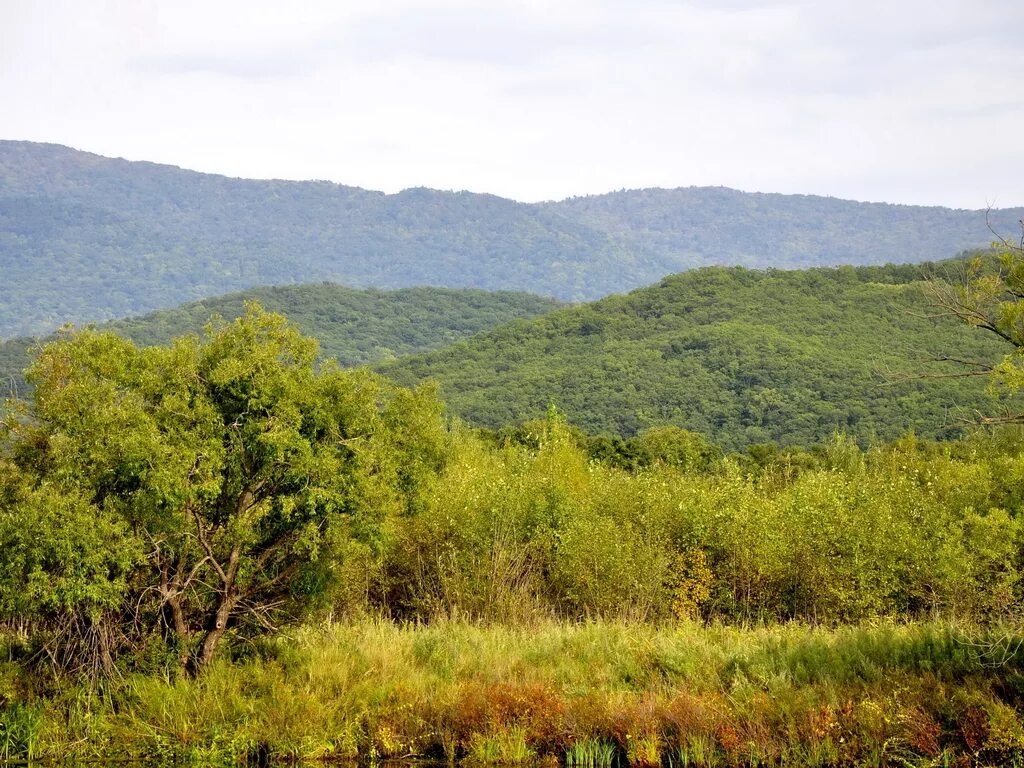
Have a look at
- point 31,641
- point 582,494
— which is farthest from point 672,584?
point 31,641

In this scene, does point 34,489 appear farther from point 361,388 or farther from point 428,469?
point 428,469

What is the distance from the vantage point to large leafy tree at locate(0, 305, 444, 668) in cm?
1487

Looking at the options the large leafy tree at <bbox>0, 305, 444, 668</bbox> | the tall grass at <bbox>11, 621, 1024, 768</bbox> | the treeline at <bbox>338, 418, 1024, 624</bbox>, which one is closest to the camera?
the large leafy tree at <bbox>0, 305, 444, 668</bbox>

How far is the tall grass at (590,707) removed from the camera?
15.5 metres

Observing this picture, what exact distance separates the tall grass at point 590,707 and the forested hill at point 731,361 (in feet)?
208

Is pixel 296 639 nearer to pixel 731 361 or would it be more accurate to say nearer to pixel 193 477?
pixel 193 477

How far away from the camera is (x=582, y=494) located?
2873 cm

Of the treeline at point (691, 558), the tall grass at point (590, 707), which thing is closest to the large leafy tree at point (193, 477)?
the tall grass at point (590, 707)

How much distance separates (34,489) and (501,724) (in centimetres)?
750

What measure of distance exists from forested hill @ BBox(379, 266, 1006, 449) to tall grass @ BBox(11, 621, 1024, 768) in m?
63.4

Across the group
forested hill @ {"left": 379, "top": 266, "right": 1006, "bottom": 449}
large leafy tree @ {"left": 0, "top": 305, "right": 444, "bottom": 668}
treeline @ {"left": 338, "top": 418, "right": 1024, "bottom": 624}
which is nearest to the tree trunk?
large leafy tree @ {"left": 0, "top": 305, "right": 444, "bottom": 668}

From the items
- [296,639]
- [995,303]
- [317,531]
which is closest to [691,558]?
[296,639]

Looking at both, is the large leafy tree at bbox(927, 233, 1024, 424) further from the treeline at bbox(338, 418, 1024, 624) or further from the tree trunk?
the tree trunk

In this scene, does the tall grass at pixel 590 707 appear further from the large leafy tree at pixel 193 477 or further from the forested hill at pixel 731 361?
the forested hill at pixel 731 361
